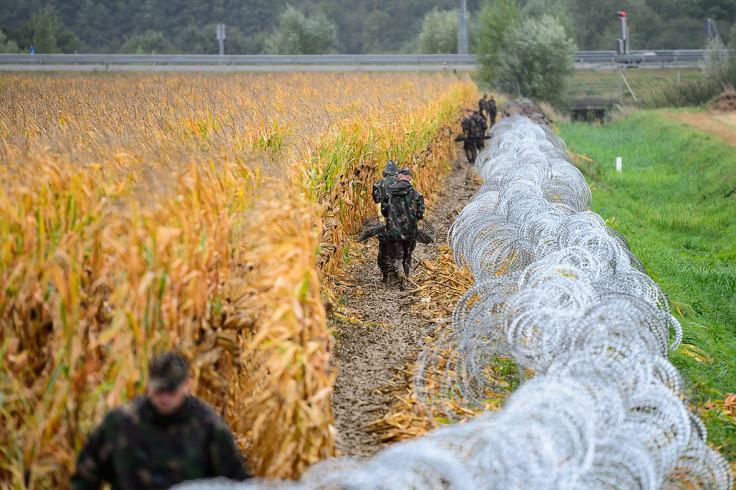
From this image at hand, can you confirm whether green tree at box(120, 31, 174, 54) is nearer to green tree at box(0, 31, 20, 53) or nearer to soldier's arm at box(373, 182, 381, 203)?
green tree at box(0, 31, 20, 53)

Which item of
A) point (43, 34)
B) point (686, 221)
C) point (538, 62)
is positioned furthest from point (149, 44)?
point (686, 221)

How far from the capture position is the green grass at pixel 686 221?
8.62m

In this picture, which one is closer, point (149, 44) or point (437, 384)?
point (437, 384)

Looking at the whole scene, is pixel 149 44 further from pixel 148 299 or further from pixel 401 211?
pixel 148 299

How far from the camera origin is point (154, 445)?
13.6 feet

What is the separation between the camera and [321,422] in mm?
5395

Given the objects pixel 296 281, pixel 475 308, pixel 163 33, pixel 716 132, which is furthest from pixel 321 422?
pixel 163 33

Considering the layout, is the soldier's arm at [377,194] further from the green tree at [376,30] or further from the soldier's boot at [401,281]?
the green tree at [376,30]

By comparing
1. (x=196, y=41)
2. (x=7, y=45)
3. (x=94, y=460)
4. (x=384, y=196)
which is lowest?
(x=94, y=460)

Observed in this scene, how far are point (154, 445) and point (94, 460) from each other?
0.33 m

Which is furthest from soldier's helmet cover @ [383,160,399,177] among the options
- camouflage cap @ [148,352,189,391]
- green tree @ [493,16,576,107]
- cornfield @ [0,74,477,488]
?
green tree @ [493,16,576,107]

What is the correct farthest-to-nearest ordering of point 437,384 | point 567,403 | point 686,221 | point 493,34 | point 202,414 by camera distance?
1. point 493,34
2. point 686,221
3. point 437,384
4. point 567,403
5. point 202,414

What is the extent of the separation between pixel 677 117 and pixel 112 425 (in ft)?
112

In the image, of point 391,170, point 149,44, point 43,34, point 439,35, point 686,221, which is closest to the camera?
point 391,170
